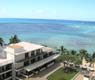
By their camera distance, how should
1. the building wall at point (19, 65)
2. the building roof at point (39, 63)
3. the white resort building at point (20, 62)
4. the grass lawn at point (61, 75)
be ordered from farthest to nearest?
the grass lawn at point (61, 75), the building roof at point (39, 63), the building wall at point (19, 65), the white resort building at point (20, 62)

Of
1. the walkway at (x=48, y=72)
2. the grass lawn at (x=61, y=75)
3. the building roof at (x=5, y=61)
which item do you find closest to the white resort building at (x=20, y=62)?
the building roof at (x=5, y=61)

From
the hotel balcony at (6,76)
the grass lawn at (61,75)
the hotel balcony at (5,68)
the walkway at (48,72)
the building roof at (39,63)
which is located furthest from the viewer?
the walkway at (48,72)

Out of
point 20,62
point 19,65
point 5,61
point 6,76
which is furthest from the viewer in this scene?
point 19,65

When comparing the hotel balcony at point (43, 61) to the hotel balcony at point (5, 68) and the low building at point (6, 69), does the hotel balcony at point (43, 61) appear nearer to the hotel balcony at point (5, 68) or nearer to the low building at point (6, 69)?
the hotel balcony at point (5, 68)

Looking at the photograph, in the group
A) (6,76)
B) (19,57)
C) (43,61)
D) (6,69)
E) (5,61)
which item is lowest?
(6,76)

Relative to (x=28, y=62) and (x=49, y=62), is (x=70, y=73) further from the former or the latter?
(x=28, y=62)

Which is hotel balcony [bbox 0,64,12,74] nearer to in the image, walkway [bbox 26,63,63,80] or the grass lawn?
walkway [bbox 26,63,63,80]

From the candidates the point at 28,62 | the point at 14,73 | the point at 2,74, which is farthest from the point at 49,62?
the point at 2,74

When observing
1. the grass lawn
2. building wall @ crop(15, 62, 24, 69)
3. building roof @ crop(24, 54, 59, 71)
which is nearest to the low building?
building wall @ crop(15, 62, 24, 69)

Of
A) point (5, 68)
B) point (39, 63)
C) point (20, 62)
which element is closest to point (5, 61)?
point (5, 68)

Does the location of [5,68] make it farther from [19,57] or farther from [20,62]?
[19,57]
